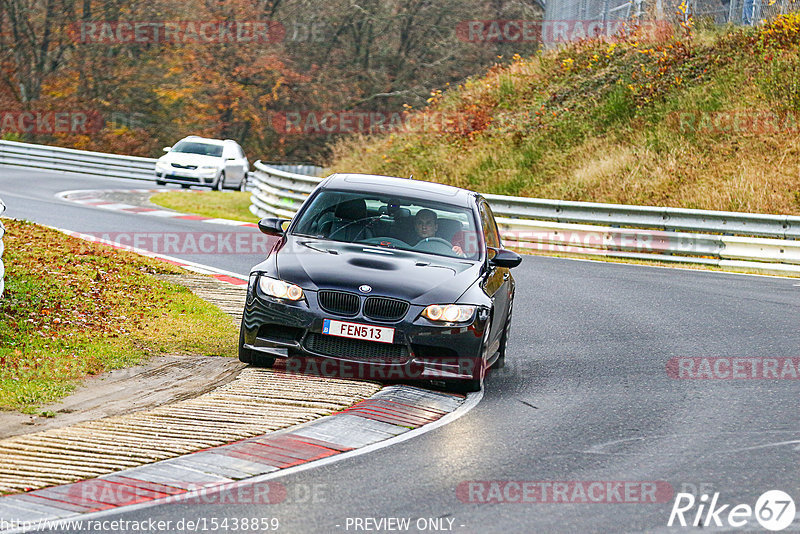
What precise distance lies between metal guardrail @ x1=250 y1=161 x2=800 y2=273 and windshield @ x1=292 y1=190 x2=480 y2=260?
11375 mm

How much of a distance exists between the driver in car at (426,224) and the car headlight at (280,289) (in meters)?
1.60

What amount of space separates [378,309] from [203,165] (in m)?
24.8

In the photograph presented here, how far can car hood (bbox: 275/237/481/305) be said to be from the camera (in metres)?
9.03

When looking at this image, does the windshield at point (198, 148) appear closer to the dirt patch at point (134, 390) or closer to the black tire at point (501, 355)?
the dirt patch at point (134, 390)

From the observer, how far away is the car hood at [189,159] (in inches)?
1297

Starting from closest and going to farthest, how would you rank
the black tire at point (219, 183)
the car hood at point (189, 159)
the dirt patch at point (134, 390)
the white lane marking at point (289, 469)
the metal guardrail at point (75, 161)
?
the white lane marking at point (289, 469) → the dirt patch at point (134, 390) → the car hood at point (189, 159) → the black tire at point (219, 183) → the metal guardrail at point (75, 161)

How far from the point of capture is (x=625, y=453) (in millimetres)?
7309

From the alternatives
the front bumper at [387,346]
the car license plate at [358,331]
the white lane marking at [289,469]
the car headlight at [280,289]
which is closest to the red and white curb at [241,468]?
the white lane marking at [289,469]

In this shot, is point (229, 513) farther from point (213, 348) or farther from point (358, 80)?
point (358, 80)

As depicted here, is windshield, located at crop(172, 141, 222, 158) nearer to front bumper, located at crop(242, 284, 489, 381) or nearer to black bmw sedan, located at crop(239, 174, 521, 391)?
black bmw sedan, located at crop(239, 174, 521, 391)

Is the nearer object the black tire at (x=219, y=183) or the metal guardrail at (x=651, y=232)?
the metal guardrail at (x=651, y=232)

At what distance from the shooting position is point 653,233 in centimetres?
2142

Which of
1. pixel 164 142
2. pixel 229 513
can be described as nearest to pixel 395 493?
pixel 229 513

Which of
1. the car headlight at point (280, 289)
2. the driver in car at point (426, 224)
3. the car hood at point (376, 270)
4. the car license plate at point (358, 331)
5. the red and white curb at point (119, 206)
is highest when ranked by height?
the driver in car at point (426, 224)
